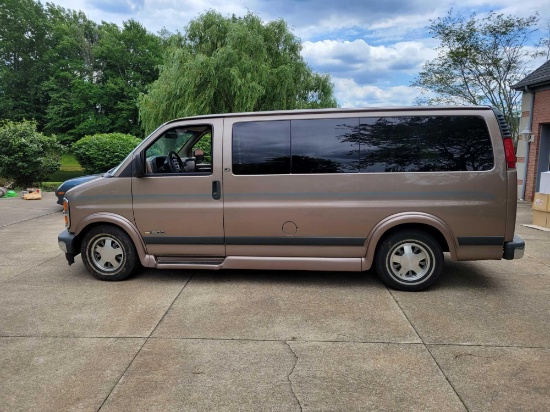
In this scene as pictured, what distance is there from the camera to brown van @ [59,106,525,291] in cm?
463

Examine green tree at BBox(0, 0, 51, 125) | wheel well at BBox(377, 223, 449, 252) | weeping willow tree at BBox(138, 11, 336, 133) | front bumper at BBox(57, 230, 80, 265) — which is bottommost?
front bumper at BBox(57, 230, 80, 265)

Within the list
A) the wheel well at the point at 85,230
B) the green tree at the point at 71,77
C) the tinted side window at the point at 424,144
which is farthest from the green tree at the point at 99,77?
the tinted side window at the point at 424,144

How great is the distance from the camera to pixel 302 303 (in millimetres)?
4492

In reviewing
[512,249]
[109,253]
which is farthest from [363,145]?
[109,253]

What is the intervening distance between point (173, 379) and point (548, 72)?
1484cm

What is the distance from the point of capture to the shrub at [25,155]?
15484 mm

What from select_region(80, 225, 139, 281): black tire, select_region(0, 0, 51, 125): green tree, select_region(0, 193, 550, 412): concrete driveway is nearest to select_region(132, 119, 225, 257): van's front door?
select_region(80, 225, 139, 281): black tire

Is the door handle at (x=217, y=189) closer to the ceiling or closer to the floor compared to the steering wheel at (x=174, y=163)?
closer to the floor

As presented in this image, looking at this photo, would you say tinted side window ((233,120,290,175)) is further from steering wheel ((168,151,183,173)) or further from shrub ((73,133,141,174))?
shrub ((73,133,141,174))

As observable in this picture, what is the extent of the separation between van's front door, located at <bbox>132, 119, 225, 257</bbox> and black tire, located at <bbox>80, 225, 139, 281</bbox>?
271mm

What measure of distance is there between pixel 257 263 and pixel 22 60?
168 ft

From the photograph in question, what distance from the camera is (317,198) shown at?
→ 4.82m

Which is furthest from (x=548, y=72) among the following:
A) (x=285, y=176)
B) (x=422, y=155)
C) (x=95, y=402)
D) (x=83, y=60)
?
(x=83, y=60)

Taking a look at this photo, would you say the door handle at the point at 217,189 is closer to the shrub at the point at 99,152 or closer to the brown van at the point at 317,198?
the brown van at the point at 317,198
